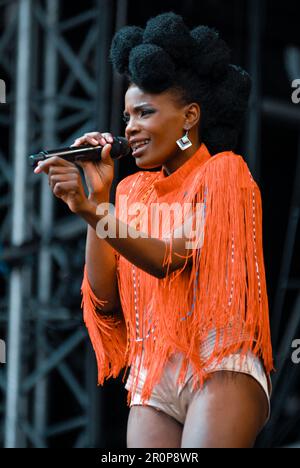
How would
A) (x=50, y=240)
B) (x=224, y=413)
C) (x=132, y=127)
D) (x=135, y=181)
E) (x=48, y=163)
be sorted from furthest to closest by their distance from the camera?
(x=50, y=240), (x=135, y=181), (x=132, y=127), (x=224, y=413), (x=48, y=163)

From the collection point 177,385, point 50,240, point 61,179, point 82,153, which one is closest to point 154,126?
point 82,153

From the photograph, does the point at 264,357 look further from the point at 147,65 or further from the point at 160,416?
the point at 147,65

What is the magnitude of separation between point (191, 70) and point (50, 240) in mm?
2593

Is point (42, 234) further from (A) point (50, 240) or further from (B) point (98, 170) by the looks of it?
(B) point (98, 170)

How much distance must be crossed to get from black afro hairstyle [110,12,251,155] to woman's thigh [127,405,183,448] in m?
0.68

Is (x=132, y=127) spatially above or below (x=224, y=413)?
above

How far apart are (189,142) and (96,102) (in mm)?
2308

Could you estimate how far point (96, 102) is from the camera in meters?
4.41

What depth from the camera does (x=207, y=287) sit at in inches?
79.1

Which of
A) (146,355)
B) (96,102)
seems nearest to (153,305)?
(146,355)

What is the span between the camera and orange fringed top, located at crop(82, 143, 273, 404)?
200 centimetres

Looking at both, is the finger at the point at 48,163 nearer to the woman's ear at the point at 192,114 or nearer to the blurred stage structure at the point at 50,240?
→ the woman's ear at the point at 192,114

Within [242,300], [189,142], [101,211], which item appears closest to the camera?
[101,211]

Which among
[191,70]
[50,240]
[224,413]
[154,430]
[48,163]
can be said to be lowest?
[50,240]
